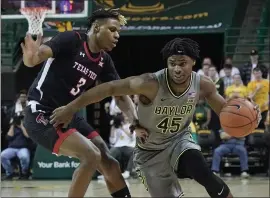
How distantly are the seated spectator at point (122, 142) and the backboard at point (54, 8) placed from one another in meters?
2.32

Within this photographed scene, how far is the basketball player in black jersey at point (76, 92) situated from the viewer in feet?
16.8

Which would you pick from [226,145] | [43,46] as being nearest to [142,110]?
[43,46]

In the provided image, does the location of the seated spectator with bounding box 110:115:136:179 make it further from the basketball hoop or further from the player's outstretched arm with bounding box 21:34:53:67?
the player's outstretched arm with bounding box 21:34:53:67

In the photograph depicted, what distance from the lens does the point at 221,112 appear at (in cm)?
511

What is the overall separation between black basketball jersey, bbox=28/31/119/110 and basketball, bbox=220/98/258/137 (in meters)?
1.32

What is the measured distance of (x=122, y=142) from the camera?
457 inches

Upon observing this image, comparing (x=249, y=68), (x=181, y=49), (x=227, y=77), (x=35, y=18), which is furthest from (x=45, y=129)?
(x=249, y=68)

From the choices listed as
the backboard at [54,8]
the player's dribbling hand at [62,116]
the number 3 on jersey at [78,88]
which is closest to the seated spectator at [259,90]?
the backboard at [54,8]

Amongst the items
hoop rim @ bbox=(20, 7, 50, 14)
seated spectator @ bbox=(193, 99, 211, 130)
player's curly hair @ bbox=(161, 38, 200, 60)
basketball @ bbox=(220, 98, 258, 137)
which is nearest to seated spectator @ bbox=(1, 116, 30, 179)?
hoop rim @ bbox=(20, 7, 50, 14)

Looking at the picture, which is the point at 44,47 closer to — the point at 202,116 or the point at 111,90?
the point at 111,90

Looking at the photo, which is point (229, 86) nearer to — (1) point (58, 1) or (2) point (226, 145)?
(2) point (226, 145)

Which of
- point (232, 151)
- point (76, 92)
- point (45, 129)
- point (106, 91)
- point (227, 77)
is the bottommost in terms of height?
point (232, 151)

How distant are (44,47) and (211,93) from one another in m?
1.54

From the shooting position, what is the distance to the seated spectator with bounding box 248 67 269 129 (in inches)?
448
